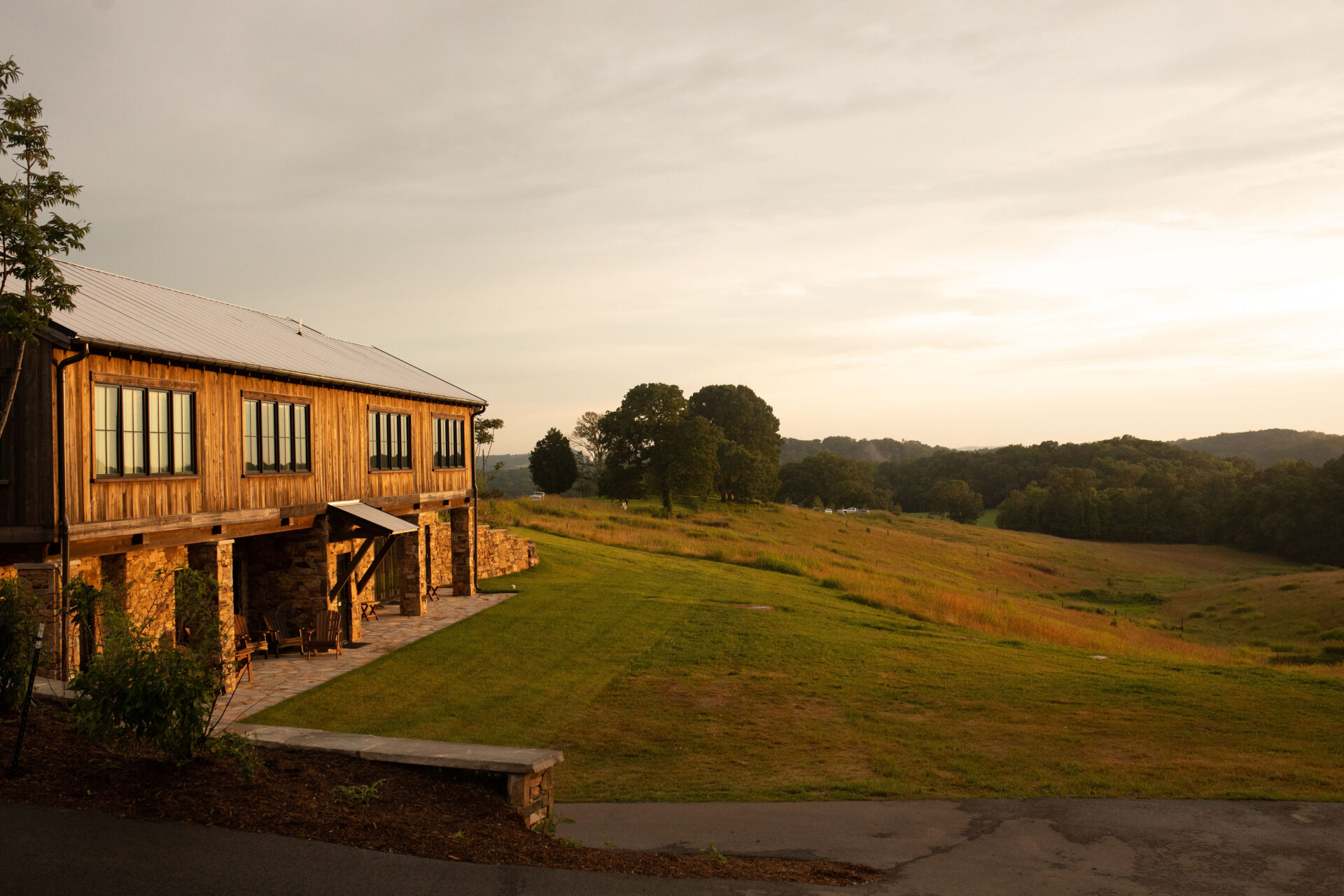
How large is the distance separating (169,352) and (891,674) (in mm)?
15194

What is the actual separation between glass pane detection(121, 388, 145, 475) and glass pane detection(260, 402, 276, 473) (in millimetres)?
3249

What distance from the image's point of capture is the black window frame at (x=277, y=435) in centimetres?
1717

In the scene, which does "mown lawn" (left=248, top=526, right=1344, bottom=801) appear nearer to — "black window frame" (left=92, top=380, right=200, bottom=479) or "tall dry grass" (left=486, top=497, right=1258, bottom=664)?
"black window frame" (left=92, top=380, right=200, bottom=479)

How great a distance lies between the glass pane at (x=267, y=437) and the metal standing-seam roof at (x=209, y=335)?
2.52 ft

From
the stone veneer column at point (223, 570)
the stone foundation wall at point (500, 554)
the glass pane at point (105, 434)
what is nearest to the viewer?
the glass pane at point (105, 434)

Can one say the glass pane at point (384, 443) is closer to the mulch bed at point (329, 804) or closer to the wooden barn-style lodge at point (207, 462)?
the wooden barn-style lodge at point (207, 462)

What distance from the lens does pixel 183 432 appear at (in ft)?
50.1

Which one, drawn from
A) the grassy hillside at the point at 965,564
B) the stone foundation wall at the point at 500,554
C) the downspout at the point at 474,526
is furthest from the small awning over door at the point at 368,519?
the grassy hillside at the point at 965,564

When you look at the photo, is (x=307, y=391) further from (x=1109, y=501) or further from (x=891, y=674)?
(x=1109, y=501)

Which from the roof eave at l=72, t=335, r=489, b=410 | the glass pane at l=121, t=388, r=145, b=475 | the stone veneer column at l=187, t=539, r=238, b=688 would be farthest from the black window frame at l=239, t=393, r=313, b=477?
the glass pane at l=121, t=388, r=145, b=475

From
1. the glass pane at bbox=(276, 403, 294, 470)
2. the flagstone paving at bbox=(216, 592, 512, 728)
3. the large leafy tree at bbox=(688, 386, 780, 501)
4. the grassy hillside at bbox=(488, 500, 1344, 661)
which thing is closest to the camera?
the flagstone paving at bbox=(216, 592, 512, 728)

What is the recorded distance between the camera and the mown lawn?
1207cm

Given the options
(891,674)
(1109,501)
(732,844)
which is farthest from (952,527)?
(732,844)

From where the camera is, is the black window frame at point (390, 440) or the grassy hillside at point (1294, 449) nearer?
the black window frame at point (390, 440)
